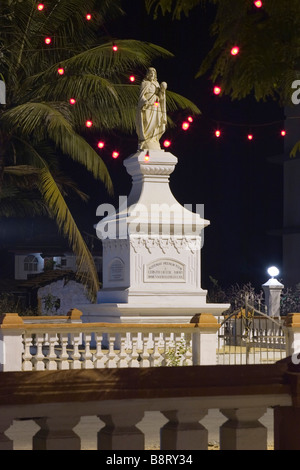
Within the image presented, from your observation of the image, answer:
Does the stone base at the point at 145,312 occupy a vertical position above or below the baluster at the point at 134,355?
above

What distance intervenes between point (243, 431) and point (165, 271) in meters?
16.5

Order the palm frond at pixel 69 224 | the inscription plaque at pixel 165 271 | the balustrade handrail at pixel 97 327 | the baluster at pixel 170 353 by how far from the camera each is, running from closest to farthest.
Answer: the balustrade handrail at pixel 97 327
the baluster at pixel 170 353
the inscription plaque at pixel 165 271
the palm frond at pixel 69 224

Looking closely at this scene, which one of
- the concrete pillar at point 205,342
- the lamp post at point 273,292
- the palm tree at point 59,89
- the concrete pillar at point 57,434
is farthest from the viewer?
the lamp post at point 273,292

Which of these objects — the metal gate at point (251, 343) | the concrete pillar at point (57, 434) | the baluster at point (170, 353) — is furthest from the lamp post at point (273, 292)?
the concrete pillar at point (57, 434)

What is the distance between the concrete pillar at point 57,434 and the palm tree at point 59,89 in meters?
18.6

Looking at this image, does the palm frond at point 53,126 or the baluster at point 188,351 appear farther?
the palm frond at point 53,126

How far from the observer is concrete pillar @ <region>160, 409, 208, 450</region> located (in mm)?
4512

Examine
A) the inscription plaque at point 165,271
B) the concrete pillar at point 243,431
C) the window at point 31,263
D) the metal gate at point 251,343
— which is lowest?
the metal gate at point 251,343

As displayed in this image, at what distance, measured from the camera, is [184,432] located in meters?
4.54

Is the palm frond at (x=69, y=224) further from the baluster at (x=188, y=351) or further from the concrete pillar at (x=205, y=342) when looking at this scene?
the concrete pillar at (x=205, y=342)

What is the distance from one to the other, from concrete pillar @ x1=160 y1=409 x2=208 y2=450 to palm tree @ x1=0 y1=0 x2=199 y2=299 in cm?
1844

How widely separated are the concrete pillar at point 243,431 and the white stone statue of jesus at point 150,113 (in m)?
17.3

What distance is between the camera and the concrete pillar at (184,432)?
14.8 feet

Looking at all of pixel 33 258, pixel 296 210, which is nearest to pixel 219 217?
pixel 296 210
